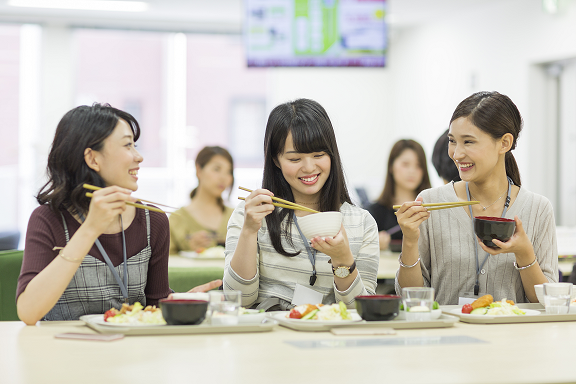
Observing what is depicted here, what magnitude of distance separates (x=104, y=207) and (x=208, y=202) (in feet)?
9.02

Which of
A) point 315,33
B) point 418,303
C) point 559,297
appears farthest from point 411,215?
point 315,33

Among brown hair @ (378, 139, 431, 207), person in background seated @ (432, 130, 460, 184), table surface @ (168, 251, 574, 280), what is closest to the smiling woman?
table surface @ (168, 251, 574, 280)

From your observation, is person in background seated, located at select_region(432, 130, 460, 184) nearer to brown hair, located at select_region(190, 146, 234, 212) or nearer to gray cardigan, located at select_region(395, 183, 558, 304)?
gray cardigan, located at select_region(395, 183, 558, 304)

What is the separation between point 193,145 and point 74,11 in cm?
209

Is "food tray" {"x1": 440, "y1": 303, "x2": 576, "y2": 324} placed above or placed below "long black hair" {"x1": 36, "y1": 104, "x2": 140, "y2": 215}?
below

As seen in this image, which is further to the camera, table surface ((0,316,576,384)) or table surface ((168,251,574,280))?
table surface ((168,251,574,280))

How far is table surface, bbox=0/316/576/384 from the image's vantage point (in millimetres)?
1130

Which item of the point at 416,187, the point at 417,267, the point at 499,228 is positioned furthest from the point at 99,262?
the point at 416,187

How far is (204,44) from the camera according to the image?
7.96 metres

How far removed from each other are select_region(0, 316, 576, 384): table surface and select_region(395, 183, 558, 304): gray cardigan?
0.62m

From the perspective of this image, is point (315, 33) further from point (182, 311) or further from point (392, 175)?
point (182, 311)

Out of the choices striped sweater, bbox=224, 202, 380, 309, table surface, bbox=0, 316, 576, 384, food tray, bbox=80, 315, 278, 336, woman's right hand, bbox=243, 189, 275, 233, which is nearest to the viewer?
table surface, bbox=0, 316, 576, 384

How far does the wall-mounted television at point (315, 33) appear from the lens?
4.77 m

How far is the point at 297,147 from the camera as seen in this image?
1.99 m
